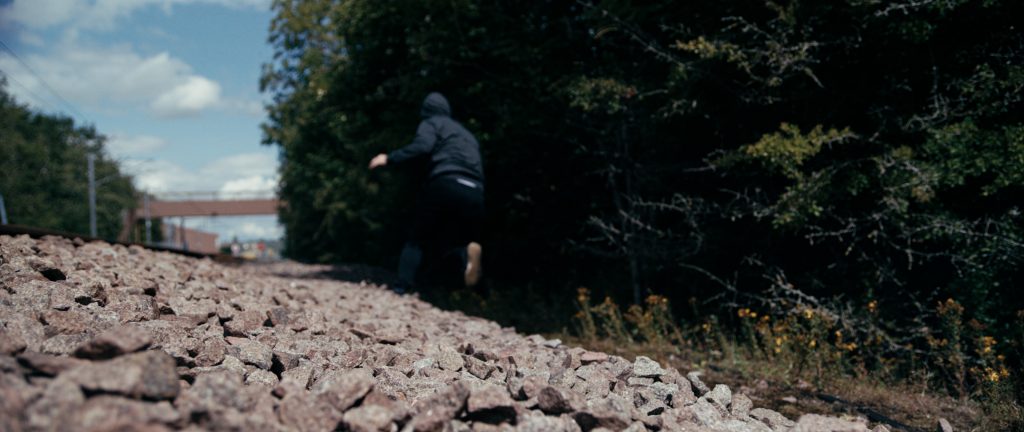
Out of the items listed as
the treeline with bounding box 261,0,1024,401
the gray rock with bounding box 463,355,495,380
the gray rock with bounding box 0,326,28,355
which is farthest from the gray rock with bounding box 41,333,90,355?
the treeline with bounding box 261,0,1024,401

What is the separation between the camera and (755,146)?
18.3ft

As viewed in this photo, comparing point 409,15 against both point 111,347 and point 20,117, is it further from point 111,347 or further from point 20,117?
point 20,117

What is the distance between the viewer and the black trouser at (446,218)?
23.6 feet

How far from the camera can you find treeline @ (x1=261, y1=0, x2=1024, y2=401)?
5.14m

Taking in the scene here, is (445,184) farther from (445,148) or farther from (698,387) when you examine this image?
(698,387)

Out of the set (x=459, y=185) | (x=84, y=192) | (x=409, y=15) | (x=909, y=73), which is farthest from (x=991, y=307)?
(x=84, y=192)

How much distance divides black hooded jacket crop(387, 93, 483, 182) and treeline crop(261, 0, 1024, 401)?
921mm

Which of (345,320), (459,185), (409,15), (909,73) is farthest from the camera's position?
(409,15)

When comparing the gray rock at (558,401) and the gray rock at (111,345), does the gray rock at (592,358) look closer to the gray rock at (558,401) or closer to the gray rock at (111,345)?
the gray rock at (558,401)

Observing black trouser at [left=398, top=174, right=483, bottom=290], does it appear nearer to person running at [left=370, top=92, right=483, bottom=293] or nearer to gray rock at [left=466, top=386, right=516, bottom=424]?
person running at [left=370, top=92, right=483, bottom=293]

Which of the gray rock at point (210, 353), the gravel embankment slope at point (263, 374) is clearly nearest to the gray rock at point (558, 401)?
the gravel embankment slope at point (263, 374)

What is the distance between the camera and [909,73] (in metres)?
5.65

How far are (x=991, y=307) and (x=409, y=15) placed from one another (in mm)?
7088

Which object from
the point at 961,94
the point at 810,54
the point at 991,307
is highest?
the point at 810,54
